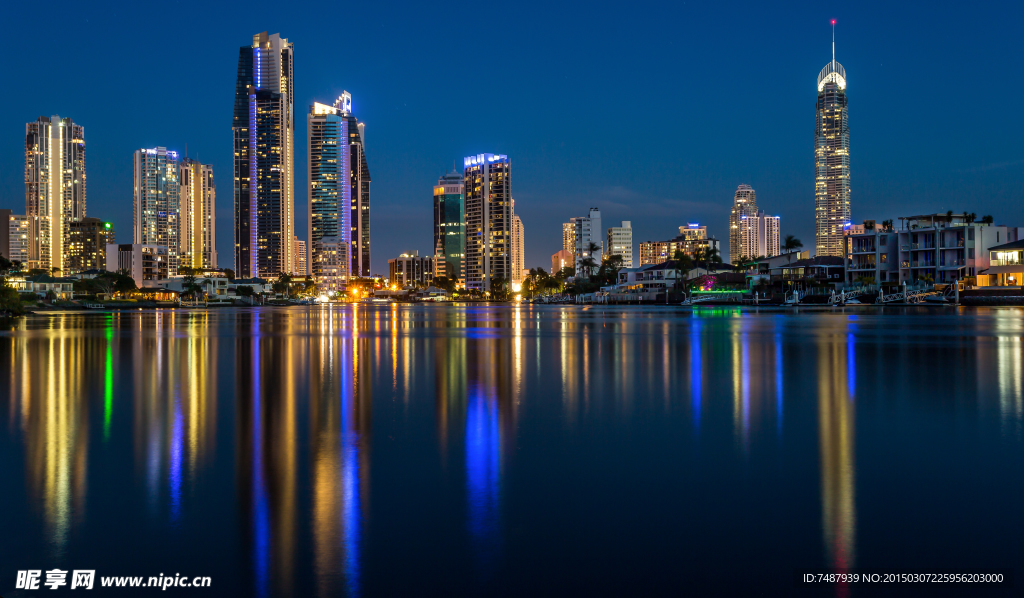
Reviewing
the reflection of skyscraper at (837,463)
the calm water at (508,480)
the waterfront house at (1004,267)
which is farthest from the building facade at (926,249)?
the reflection of skyscraper at (837,463)

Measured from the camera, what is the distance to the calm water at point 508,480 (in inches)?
237

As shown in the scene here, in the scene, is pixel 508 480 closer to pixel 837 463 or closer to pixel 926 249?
pixel 837 463

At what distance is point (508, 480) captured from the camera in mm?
8477

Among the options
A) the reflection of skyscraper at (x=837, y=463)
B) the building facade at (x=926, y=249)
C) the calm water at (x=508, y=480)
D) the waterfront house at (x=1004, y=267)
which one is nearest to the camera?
the calm water at (x=508, y=480)

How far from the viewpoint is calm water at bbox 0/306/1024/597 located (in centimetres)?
602

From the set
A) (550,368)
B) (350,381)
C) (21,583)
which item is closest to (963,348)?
(550,368)

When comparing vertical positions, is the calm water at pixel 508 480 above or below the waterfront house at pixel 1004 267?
below

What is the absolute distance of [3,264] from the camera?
76875mm

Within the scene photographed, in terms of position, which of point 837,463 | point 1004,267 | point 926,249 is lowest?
point 837,463

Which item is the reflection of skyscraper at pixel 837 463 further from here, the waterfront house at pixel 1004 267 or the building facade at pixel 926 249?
the building facade at pixel 926 249

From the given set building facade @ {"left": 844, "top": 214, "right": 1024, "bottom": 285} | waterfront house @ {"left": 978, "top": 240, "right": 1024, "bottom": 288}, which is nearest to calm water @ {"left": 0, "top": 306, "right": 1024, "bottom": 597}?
waterfront house @ {"left": 978, "top": 240, "right": 1024, "bottom": 288}

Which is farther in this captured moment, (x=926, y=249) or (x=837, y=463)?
(x=926, y=249)

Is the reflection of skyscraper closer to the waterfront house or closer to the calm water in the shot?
the calm water

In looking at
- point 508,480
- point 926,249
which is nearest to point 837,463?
point 508,480
